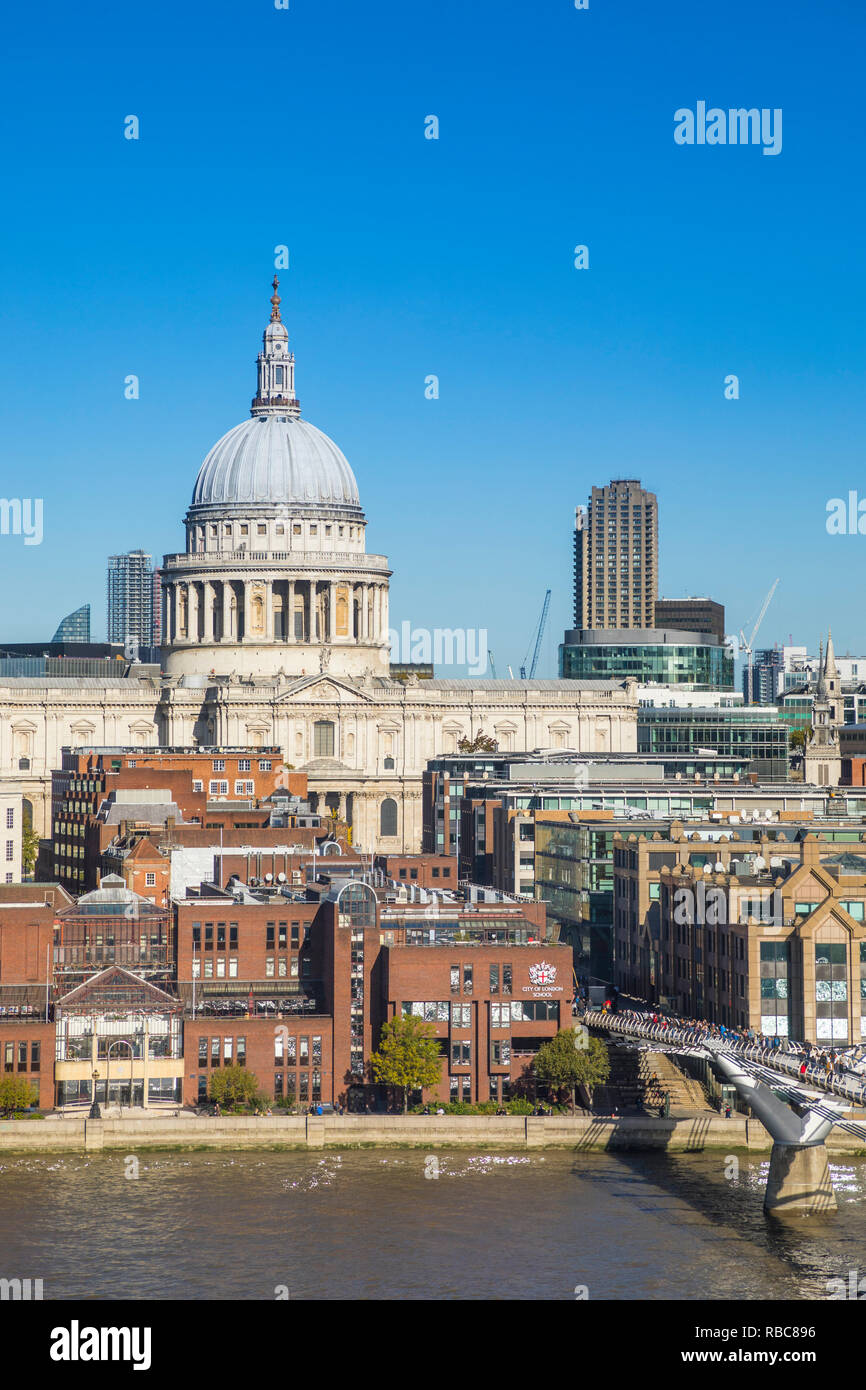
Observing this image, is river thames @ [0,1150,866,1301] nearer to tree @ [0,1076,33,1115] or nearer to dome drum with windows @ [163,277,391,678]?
tree @ [0,1076,33,1115]

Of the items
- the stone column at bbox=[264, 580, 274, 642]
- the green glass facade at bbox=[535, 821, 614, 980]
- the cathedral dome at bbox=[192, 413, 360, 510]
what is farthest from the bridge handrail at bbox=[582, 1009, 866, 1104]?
the cathedral dome at bbox=[192, 413, 360, 510]

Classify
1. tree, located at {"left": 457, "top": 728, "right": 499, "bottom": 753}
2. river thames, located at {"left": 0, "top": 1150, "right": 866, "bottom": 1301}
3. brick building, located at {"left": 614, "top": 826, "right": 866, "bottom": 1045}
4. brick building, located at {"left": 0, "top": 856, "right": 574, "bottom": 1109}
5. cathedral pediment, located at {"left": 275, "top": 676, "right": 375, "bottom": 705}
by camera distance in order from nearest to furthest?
river thames, located at {"left": 0, "top": 1150, "right": 866, "bottom": 1301}, brick building, located at {"left": 0, "top": 856, "right": 574, "bottom": 1109}, brick building, located at {"left": 614, "top": 826, "right": 866, "bottom": 1045}, cathedral pediment, located at {"left": 275, "top": 676, "right": 375, "bottom": 705}, tree, located at {"left": 457, "top": 728, "right": 499, "bottom": 753}

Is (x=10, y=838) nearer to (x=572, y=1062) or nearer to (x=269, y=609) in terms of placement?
(x=572, y=1062)

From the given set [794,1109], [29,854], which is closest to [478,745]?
[29,854]

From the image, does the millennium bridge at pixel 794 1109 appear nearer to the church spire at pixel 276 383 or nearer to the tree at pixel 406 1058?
the tree at pixel 406 1058

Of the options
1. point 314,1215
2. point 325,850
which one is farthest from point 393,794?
point 314,1215

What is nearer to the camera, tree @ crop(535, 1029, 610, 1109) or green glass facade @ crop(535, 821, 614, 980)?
tree @ crop(535, 1029, 610, 1109)

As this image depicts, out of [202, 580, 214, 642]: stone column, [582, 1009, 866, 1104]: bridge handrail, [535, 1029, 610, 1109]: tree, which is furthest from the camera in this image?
[202, 580, 214, 642]: stone column

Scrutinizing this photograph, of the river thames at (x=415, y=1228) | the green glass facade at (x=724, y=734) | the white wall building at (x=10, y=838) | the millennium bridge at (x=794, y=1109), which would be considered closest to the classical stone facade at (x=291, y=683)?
the green glass facade at (x=724, y=734)
